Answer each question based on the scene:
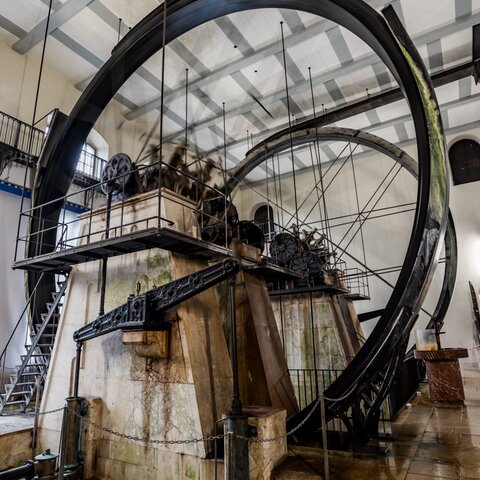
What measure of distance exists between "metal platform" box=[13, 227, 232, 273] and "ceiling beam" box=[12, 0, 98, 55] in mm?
5836

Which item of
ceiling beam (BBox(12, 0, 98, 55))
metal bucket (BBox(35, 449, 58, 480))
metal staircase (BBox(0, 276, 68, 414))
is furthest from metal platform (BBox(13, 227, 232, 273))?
ceiling beam (BBox(12, 0, 98, 55))

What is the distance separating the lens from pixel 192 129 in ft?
39.3

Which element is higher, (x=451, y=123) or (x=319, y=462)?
(x=451, y=123)

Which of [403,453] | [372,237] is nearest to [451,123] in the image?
[372,237]

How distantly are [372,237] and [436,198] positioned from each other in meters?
10.6

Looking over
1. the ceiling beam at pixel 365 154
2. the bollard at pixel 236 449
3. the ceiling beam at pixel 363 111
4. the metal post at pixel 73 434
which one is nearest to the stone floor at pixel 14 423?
the metal post at pixel 73 434

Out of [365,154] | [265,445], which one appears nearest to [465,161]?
[365,154]

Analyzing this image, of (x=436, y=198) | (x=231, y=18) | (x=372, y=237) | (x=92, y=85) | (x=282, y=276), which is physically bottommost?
(x=282, y=276)

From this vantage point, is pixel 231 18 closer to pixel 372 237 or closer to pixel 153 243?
pixel 153 243

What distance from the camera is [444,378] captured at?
5.43 metres

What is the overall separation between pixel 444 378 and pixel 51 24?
10781mm

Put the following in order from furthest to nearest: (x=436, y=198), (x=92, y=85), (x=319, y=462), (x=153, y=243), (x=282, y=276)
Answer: (x=92, y=85), (x=282, y=276), (x=153, y=243), (x=436, y=198), (x=319, y=462)

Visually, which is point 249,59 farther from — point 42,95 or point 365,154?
point 365,154

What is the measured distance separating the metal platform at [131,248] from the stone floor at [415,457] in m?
2.51
